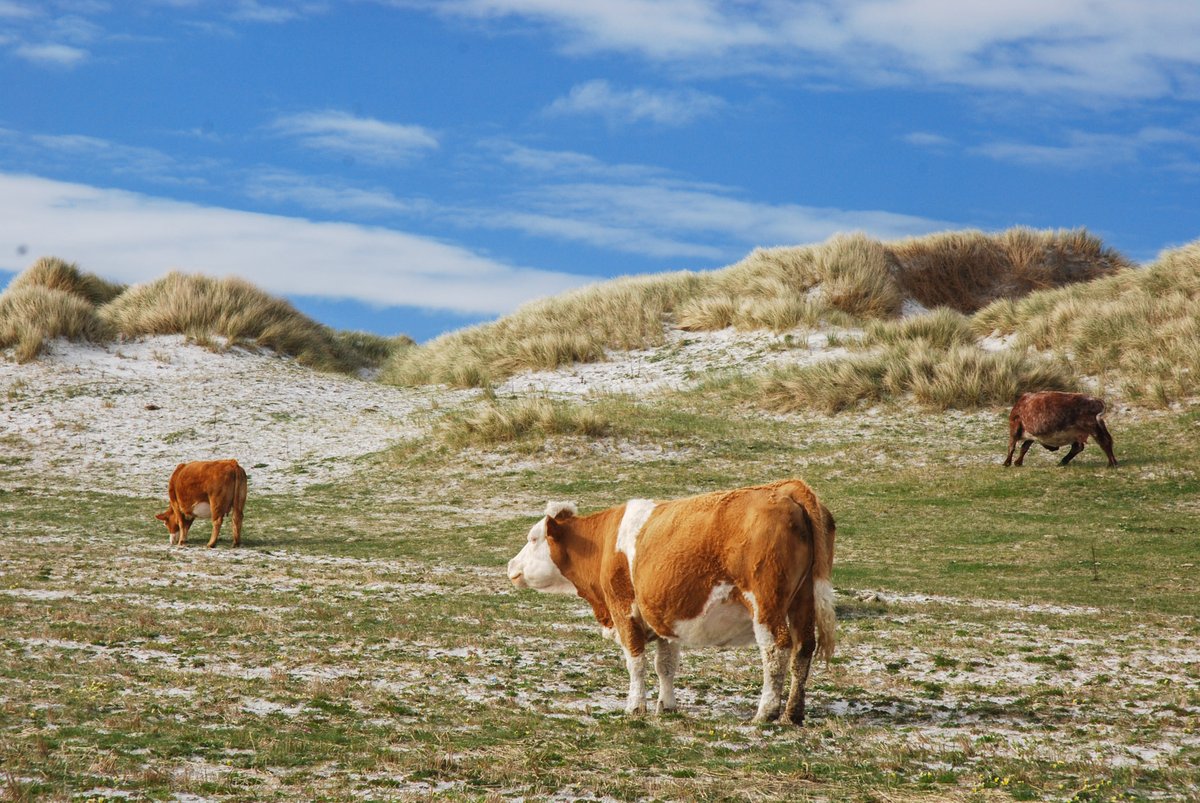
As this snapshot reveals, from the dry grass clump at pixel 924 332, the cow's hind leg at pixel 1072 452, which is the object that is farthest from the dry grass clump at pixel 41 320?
the cow's hind leg at pixel 1072 452

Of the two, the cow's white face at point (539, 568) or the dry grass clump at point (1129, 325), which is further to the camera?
the dry grass clump at point (1129, 325)

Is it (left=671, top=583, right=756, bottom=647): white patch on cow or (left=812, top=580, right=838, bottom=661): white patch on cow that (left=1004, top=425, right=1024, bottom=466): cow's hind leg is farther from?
(left=671, top=583, right=756, bottom=647): white patch on cow

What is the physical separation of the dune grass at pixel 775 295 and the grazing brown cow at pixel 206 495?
17.4m

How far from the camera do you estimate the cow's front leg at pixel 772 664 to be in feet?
25.9

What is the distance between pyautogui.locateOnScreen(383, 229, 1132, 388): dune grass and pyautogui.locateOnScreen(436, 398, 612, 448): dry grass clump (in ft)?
26.2

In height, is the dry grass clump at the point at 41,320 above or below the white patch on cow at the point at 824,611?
above

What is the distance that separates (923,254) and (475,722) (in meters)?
42.9

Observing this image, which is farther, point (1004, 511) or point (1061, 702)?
point (1004, 511)

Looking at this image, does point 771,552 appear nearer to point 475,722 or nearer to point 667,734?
point 667,734

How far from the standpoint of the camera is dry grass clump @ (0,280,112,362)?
35.3 meters

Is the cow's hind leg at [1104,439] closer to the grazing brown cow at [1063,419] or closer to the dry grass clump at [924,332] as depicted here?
the grazing brown cow at [1063,419]

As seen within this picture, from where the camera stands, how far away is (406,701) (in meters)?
8.85

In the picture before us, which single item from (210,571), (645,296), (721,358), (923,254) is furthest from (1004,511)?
(923,254)

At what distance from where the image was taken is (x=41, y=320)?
36094 mm
